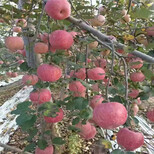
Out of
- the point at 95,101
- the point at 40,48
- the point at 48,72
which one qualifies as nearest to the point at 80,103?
the point at 95,101

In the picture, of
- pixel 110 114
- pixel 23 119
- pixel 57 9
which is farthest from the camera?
pixel 23 119

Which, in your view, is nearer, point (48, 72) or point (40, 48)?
point (48, 72)

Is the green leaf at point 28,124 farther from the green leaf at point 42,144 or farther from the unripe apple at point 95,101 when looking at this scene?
the unripe apple at point 95,101

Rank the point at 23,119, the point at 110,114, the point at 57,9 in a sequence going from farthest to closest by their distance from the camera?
the point at 23,119 → the point at 57,9 → the point at 110,114

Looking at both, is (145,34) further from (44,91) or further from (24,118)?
(24,118)

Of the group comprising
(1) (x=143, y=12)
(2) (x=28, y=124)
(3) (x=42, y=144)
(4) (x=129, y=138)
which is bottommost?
(3) (x=42, y=144)

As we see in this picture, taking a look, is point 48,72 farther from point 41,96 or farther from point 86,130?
point 86,130

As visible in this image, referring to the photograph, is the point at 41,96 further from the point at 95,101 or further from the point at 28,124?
the point at 95,101

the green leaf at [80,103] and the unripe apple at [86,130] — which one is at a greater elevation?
the green leaf at [80,103]

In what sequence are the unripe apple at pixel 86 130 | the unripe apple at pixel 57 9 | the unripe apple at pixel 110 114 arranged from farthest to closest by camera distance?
the unripe apple at pixel 86 130, the unripe apple at pixel 57 9, the unripe apple at pixel 110 114

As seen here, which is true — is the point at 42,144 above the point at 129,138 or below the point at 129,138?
below

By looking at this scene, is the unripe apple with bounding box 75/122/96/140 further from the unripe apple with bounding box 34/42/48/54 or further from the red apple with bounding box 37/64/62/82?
the unripe apple with bounding box 34/42/48/54

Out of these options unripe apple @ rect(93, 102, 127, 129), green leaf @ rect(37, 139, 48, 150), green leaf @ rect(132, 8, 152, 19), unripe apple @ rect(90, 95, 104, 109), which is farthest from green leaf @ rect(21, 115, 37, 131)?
green leaf @ rect(132, 8, 152, 19)

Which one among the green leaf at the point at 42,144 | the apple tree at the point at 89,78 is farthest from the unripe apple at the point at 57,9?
the green leaf at the point at 42,144
